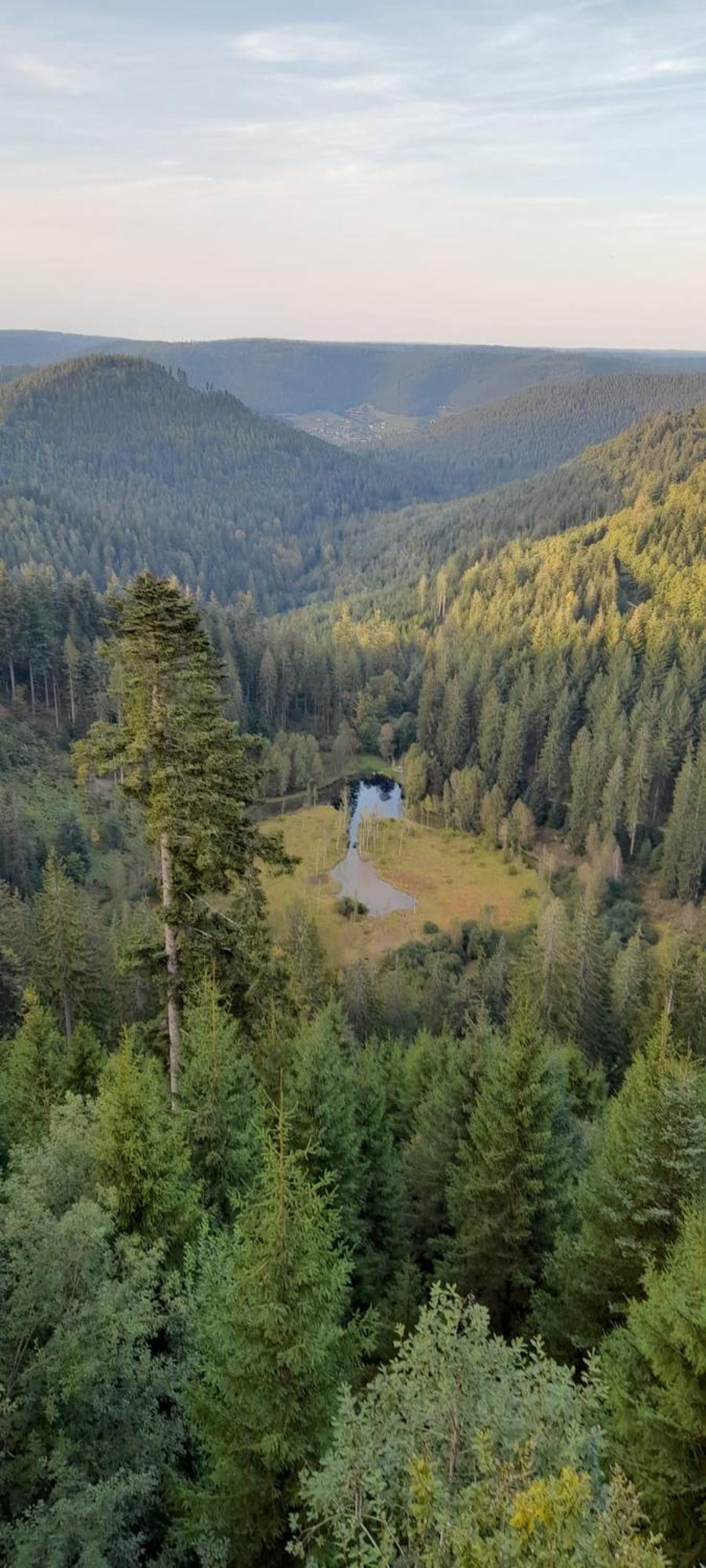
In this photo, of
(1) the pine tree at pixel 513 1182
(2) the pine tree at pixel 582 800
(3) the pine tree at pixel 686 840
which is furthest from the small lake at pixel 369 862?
(1) the pine tree at pixel 513 1182

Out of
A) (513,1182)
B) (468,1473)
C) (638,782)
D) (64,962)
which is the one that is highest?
(468,1473)

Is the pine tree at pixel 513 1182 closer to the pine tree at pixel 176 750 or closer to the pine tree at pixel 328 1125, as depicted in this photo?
the pine tree at pixel 328 1125

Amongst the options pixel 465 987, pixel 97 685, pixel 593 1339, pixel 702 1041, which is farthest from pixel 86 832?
pixel 593 1339

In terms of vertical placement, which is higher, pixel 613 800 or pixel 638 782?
pixel 638 782

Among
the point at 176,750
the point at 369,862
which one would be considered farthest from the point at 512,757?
the point at 176,750

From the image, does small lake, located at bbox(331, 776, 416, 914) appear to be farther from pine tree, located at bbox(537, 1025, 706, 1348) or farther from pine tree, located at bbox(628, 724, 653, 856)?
pine tree, located at bbox(537, 1025, 706, 1348)

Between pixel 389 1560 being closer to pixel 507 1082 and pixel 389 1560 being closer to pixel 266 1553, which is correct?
pixel 266 1553

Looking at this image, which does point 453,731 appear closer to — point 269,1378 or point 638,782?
point 638,782
